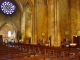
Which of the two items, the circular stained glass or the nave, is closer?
the nave

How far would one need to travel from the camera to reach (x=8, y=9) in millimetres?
49656

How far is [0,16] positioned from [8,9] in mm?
3209

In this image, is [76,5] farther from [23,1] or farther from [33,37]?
[23,1]

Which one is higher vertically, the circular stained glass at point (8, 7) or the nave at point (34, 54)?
the circular stained glass at point (8, 7)

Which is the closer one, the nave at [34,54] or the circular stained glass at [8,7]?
the nave at [34,54]

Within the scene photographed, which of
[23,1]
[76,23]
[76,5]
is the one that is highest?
[23,1]

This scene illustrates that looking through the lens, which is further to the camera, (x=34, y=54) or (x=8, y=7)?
(x=8, y=7)

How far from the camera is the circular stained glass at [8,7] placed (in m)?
→ 49.0

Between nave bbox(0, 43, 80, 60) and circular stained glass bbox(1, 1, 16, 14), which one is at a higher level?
circular stained glass bbox(1, 1, 16, 14)

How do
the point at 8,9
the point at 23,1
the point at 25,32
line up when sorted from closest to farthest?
the point at 25,32 → the point at 23,1 → the point at 8,9

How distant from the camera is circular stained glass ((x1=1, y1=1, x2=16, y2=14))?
4903 cm

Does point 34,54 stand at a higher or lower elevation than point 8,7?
Answer: lower

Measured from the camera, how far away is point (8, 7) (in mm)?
49750

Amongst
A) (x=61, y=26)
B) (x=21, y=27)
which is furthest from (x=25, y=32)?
(x=61, y=26)
